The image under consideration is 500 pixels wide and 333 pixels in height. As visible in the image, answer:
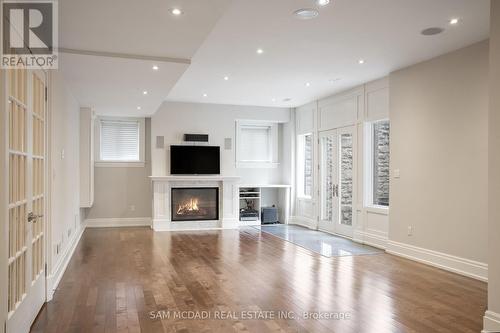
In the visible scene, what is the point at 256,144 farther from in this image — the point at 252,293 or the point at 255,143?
the point at 252,293

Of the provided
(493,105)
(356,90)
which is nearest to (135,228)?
(356,90)

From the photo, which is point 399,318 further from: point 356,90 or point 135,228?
point 135,228

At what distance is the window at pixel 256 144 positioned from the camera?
9.38 m

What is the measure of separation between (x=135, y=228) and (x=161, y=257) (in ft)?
9.97

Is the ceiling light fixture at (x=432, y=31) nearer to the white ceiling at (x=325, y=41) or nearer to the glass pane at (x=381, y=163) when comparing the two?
the white ceiling at (x=325, y=41)

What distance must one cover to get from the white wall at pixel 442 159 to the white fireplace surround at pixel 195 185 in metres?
3.74

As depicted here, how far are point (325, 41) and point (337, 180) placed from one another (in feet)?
12.0

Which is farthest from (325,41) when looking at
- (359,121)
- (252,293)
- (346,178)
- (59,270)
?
(59,270)

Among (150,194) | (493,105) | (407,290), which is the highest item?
(493,105)

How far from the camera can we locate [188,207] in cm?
869

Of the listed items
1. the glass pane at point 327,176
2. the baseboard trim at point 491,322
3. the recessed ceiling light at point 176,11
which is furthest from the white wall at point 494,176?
the glass pane at point 327,176

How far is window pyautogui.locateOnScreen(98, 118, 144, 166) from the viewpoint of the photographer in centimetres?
879

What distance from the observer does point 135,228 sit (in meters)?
8.55

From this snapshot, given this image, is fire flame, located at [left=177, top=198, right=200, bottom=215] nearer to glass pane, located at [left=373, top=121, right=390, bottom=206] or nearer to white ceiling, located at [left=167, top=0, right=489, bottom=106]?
white ceiling, located at [left=167, top=0, right=489, bottom=106]
